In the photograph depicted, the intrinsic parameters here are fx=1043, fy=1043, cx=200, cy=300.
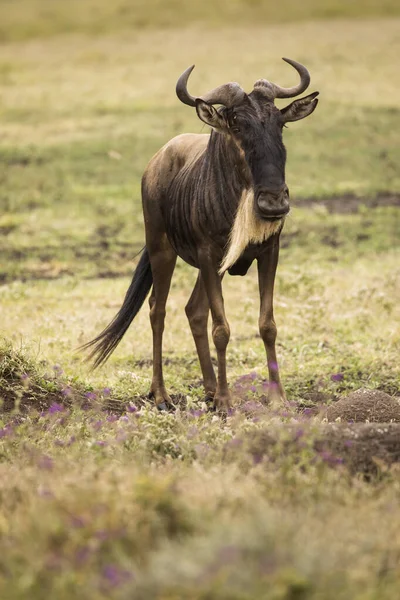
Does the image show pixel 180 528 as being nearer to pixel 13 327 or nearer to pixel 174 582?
pixel 174 582

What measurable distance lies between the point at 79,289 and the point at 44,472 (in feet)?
27.5

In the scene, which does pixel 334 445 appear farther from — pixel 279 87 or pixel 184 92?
pixel 279 87

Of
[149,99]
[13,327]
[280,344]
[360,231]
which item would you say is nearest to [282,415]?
[280,344]

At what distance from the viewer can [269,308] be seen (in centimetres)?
798

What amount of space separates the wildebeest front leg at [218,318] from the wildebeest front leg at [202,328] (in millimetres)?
659

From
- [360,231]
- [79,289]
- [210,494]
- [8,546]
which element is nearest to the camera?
[8,546]

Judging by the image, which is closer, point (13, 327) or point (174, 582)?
point (174, 582)

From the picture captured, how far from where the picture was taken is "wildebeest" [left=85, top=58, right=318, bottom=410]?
7363 millimetres

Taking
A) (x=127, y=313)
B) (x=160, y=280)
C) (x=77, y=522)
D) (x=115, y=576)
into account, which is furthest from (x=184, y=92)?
(x=115, y=576)

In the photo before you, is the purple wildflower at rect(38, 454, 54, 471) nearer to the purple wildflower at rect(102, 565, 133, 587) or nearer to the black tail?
the purple wildflower at rect(102, 565, 133, 587)

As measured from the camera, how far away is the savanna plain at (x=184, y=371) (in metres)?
3.78

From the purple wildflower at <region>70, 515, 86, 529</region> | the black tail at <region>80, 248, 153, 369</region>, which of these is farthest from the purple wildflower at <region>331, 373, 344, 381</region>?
the purple wildflower at <region>70, 515, 86, 529</region>

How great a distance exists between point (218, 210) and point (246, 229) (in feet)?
1.78

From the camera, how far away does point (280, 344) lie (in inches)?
412
